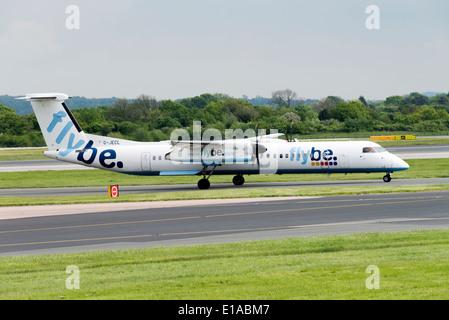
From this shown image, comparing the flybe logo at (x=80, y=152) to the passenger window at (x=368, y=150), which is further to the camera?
the flybe logo at (x=80, y=152)

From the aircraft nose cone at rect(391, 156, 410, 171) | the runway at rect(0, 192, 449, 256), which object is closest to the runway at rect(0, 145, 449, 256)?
the runway at rect(0, 192, 449, 256)

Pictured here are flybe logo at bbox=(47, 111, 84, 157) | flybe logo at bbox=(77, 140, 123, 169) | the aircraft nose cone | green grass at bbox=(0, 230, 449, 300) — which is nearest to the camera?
green grass at bbox=(0, 230, 449, 300)

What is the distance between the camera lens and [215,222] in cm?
2402

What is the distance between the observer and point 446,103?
178000 mm

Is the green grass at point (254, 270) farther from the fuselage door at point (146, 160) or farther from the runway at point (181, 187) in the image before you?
the fuselage door at point (146, 160)

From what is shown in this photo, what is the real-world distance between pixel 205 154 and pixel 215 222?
16405 mm

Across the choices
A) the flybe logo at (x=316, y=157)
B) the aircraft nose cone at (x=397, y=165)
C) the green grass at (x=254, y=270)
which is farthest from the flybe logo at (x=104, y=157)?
the green grass at (x=254, y=270)

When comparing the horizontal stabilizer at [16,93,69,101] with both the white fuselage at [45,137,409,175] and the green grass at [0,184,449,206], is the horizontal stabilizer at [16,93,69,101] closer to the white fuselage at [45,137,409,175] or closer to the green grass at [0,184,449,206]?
the white fuselage at [45,137,409,175]

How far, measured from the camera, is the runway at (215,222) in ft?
67.5

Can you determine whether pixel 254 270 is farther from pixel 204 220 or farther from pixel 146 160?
pixel 146 160

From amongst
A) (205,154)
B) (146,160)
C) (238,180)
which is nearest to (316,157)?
(238,180)

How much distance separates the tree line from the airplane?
11460mm

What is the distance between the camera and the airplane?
38812 millimetres
